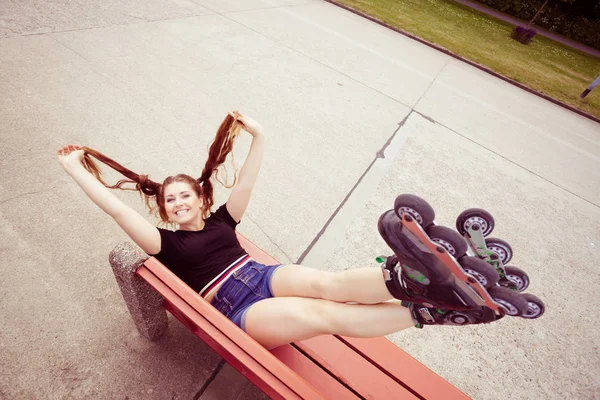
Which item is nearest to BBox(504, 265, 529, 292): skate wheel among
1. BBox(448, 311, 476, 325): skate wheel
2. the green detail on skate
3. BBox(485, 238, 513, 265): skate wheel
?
BBox(485, 238, 513, 265): skate wheel

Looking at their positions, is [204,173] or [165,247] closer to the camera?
[165,247]

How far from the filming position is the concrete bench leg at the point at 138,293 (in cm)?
140

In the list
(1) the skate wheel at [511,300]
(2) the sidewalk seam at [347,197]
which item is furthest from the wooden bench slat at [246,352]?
(2) the sidewalk seam at [347,197]

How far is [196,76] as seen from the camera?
4.18m

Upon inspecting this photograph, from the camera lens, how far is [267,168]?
10.8 feet

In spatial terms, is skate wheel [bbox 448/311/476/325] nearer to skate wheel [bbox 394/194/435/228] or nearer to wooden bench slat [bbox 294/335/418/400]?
skate wheel [bbox 394/194/435/228]

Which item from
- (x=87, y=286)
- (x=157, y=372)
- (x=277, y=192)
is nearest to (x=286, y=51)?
(x=277, y=192)

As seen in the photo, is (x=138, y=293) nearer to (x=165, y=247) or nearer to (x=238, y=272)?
(x=165, y=247)

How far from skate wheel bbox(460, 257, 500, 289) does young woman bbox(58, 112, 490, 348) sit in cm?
30

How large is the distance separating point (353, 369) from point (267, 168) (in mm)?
2150

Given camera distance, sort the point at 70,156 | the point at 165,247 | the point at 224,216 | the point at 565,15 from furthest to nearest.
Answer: the point at 565,15 → the point at 224,216 → the point at 165,247 → the point at 70,156

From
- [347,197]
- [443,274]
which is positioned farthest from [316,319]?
[347,197]

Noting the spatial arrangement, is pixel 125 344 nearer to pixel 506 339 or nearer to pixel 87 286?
pixel 87 286

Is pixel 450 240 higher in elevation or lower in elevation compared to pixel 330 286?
higher
